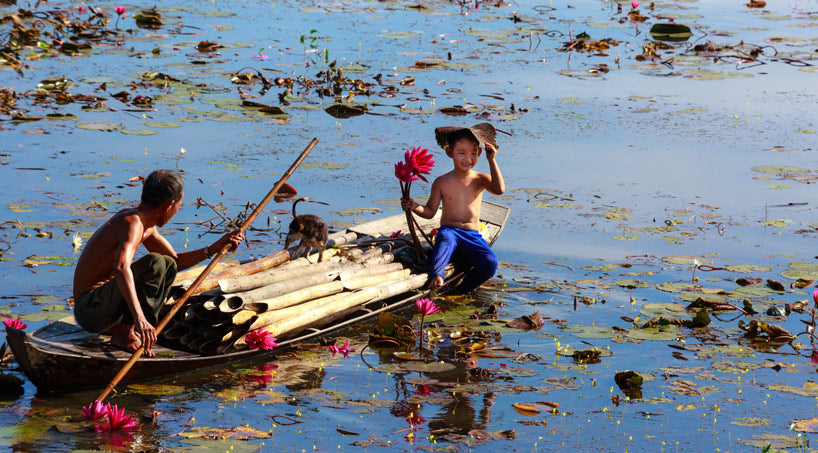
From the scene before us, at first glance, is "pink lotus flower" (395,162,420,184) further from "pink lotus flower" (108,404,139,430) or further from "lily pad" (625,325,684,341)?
"pink lotus flower" (108,404,139,430)

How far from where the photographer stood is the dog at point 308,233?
653 centimetres

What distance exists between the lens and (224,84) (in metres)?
12.7

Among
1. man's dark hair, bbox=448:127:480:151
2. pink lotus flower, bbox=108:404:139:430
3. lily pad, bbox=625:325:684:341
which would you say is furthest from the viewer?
man's dark hair, bbox=448:127:480:151

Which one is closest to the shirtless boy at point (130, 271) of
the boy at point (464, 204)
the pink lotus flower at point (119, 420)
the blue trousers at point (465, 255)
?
the pink lotus flower at point (119, 420)

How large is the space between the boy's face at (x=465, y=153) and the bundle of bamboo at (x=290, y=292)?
760mm

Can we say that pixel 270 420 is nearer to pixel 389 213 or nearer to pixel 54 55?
pixel 389 213

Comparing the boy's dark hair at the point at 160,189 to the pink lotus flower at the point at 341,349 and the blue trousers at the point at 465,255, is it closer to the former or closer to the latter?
the pink lotus flower at the point at 341,349

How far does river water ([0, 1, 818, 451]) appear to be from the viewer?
517 centimetres

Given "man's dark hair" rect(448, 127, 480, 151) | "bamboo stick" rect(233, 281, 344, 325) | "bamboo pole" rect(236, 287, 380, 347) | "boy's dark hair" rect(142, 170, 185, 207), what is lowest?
"bamboo pole" rect(236, 287, 380, 347)

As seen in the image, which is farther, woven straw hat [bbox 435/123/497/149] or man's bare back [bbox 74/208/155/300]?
woven straw hat [bbox 435/123/497/149]

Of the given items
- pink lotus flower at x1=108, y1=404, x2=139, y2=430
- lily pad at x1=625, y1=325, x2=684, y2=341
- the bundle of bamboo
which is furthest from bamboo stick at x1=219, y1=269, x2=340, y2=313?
lily pad at x1=625, y1=325, x2=684, y2=341

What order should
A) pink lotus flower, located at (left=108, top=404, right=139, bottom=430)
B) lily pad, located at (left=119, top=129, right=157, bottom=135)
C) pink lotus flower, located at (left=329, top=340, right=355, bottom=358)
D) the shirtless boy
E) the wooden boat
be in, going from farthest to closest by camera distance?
lily pad, located at (left=119, top=129, right=157, bottom=135)
pink lotus flower, located at (left=329, top=340, right=355, bottom=358)
the shirtless boy
the wooden boat
pink lotus flower, located at (left=108, top=404, right=139, bottom=430)

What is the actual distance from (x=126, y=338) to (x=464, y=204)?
296 cm

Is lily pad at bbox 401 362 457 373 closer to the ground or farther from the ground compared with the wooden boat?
closer to the ground
